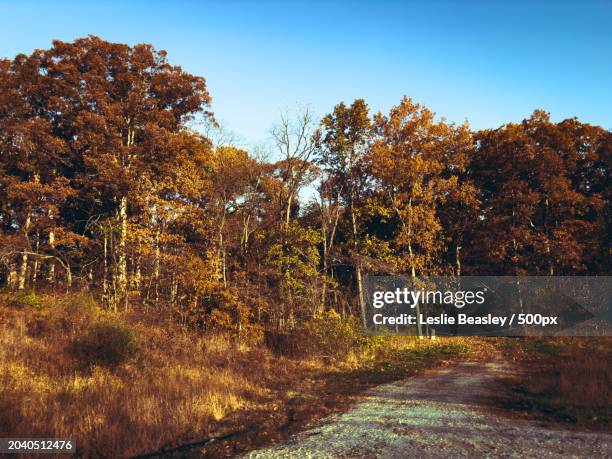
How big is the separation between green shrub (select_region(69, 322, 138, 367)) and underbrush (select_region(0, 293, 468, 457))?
0.03m

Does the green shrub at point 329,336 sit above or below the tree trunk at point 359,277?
below

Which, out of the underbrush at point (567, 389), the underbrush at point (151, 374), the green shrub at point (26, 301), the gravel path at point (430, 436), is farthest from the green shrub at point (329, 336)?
the green shrub at point (26, 301)

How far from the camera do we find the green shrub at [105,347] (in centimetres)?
1121

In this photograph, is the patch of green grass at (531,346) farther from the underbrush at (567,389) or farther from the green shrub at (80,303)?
the green shrub at (80,303)

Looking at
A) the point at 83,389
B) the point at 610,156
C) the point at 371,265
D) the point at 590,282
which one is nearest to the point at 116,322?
the point at 83,389

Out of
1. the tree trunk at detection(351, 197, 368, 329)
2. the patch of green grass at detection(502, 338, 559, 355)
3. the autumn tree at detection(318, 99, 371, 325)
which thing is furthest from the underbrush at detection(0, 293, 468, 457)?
the autumn tree at detection(318, 99, 371, 325)

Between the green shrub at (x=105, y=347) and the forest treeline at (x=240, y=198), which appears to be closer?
the green shrub at (x=105, y=347)

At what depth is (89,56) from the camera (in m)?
22.7

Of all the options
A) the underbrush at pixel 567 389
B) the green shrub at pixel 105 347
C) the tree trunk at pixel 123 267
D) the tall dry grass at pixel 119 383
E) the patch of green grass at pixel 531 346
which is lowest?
the patch of green grass at pixel 531 346

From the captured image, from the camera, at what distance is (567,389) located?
34.3 ft

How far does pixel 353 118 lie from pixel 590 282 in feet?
58.6

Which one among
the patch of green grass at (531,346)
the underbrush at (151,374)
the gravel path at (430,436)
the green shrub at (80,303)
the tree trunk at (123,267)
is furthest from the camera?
the patch of green grass at (531,346)

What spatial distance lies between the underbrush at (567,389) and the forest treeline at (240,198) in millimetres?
9010

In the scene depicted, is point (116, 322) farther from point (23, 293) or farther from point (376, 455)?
point (376, 455)
